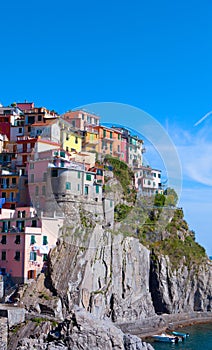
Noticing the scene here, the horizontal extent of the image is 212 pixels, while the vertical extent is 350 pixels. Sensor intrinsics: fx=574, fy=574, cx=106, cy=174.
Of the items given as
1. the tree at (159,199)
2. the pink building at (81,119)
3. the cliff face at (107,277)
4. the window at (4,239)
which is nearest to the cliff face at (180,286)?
the cliff face at (107,277)

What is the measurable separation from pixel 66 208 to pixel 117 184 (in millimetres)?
3891

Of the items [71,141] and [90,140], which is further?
[71,141]

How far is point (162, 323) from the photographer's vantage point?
34.2m

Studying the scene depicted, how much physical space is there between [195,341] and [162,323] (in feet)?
8.26

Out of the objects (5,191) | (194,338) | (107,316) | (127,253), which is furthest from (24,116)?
(194,338)

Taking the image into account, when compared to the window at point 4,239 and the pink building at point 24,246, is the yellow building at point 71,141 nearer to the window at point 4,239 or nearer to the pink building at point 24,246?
the pink building at point 24,246

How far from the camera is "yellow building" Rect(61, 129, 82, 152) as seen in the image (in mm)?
19062

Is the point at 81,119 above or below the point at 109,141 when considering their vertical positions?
above

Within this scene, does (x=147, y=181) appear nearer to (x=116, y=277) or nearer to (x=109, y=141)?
(x=109, y=141)

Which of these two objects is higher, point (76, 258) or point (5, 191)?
point (5, 191)

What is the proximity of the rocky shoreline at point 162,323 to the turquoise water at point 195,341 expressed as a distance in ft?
2.30

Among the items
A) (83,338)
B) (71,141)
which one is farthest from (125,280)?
(71,141)

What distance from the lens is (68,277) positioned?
94.9 ft

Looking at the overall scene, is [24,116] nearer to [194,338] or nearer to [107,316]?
[107,316]
